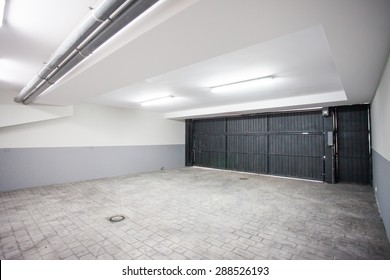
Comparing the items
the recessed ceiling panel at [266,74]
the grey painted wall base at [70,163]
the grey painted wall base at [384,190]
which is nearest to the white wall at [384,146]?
the grey painted wall base at [384,190]

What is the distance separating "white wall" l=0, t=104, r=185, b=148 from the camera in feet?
19.3

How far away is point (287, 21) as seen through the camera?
5.73 ft

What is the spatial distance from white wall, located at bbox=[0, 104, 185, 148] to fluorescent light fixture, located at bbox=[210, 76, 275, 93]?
4.60 m

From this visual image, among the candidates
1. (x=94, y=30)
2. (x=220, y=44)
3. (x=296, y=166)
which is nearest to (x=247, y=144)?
(x=296, y=166)

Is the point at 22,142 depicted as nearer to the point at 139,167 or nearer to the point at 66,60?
the point at 139,167

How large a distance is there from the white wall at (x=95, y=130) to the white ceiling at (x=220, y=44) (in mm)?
1687

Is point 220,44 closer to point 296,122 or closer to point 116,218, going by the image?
point 116,218

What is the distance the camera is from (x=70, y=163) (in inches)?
266

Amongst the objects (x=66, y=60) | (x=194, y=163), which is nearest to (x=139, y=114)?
(x=194, y=163)

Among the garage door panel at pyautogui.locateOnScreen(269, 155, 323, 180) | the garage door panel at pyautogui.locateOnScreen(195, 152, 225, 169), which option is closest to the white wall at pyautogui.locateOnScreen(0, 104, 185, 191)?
A: the garage door panel at pyautogui.locateOnScreen(195, 152, 225, 169)

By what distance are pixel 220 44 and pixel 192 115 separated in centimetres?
658

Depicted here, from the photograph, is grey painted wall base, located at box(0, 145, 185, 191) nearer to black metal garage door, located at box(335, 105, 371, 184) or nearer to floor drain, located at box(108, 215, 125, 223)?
floor drain, located at box(108, 215, 125, 223)

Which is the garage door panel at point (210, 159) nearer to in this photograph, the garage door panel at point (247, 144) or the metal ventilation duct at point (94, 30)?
the garage door panel at point (247, 144)

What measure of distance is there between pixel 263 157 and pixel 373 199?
391cm
